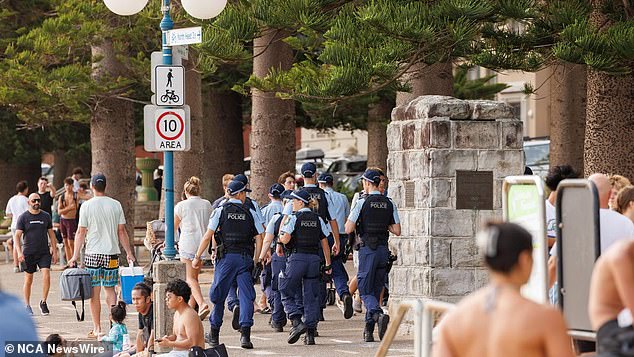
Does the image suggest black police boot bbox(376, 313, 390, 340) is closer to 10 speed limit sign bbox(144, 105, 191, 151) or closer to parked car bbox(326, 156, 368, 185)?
10 speed limit sign bbox(144, 105, 191, 151)

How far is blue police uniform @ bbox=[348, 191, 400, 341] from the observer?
14.8m

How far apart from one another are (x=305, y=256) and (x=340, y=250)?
2.28 m

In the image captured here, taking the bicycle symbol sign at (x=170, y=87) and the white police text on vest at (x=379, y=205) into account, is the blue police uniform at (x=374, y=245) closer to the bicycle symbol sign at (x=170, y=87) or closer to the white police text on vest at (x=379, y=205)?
the white police text on vest at (x=379, y=205)

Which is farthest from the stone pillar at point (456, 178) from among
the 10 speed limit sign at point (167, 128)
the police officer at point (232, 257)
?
the 10 speed limit sign at point (167, 128)

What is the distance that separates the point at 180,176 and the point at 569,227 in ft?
53.3

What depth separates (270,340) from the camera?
49.5 ft

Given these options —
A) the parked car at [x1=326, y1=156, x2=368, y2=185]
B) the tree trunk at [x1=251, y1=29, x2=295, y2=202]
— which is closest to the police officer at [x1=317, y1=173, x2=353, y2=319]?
the tree trunk at [x1=251, y1=29, x2=295, y2=202]

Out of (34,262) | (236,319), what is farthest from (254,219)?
(34,262)

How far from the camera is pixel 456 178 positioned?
47.1ft

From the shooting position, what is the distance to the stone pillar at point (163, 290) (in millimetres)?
14148

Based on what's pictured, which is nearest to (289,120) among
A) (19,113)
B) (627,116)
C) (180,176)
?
(180,176)

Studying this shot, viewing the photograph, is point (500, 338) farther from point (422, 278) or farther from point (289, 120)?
point (289, 120)

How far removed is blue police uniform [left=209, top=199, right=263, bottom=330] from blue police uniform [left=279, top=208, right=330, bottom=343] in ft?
1.43

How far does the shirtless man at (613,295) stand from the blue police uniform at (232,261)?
7.95 metres
